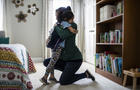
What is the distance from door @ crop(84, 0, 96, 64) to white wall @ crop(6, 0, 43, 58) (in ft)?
4.48

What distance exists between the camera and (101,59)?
275 centimetres

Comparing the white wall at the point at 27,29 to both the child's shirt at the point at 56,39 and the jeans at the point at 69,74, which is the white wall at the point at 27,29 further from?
the jeans at the point at 69,74

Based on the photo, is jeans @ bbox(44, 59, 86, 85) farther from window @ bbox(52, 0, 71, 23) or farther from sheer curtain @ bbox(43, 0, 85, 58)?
window @ bbox(52, 0, 71, 23)

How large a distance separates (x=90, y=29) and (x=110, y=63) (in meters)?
2.08

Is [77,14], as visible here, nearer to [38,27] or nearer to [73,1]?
[73,1]

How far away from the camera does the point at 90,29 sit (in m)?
4.41

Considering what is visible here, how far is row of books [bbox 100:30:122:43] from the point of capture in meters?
2.33

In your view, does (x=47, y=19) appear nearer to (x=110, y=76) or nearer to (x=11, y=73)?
(x=110, y=76)

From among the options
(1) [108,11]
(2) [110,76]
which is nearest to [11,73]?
(2) [110,76]

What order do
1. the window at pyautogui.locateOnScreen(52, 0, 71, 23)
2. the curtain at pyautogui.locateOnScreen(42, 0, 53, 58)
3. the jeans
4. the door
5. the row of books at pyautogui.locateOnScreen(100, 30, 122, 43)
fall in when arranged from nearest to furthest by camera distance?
the jeans → the row of books at pyautogui.locateOnScreen(100, 30, 122, 43) → the door → the curtain at pyautogui.locateOnScreen(42, 0, 53, 58) → the window at pyautogui.locateOnScreen(52, 0, 71, 23)

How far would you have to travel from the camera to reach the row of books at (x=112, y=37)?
2.33m

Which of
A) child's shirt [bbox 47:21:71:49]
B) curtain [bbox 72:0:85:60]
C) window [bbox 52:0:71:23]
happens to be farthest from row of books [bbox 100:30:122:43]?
window [bbox 52:0:71:23]

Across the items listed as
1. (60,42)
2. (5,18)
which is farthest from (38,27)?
(60,42)

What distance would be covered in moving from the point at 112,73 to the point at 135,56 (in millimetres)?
452
